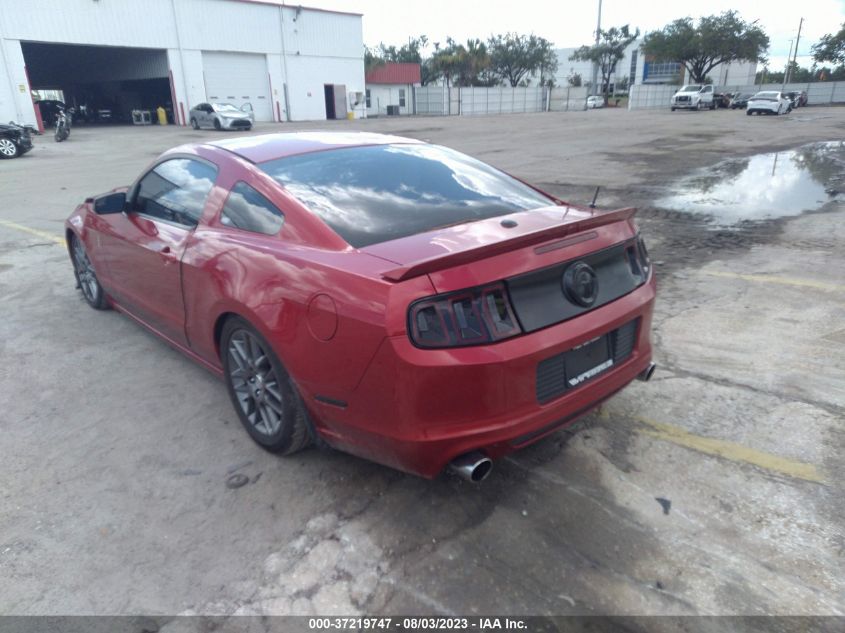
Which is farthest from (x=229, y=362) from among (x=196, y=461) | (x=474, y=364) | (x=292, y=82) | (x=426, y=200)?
(x=292, y=82)

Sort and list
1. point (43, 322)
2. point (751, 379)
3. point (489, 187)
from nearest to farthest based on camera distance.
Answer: point (489, 187), point (751, 379), point (43, 322)

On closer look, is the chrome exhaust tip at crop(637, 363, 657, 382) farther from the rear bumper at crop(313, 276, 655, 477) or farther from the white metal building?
the white metal building

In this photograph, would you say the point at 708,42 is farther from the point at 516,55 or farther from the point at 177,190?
the point at 177,190

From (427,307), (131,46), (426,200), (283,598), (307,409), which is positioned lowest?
(283,598)

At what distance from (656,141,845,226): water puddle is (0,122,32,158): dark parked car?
20.5 metres

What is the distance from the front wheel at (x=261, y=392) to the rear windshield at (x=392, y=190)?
2.36ft

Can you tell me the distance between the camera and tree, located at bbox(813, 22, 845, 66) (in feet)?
207

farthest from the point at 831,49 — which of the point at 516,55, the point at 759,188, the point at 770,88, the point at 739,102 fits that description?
the point at 759,188

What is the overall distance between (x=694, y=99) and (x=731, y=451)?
5099 centimetres

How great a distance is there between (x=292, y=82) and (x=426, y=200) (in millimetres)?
44465

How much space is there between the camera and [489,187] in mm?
3381

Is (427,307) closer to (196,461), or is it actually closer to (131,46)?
(196,461)

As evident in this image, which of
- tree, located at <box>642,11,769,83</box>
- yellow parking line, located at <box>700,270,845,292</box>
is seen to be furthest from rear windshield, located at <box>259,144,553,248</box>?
tree, located at <box>642,11,769,83</box>

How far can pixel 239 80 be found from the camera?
1612 inches
